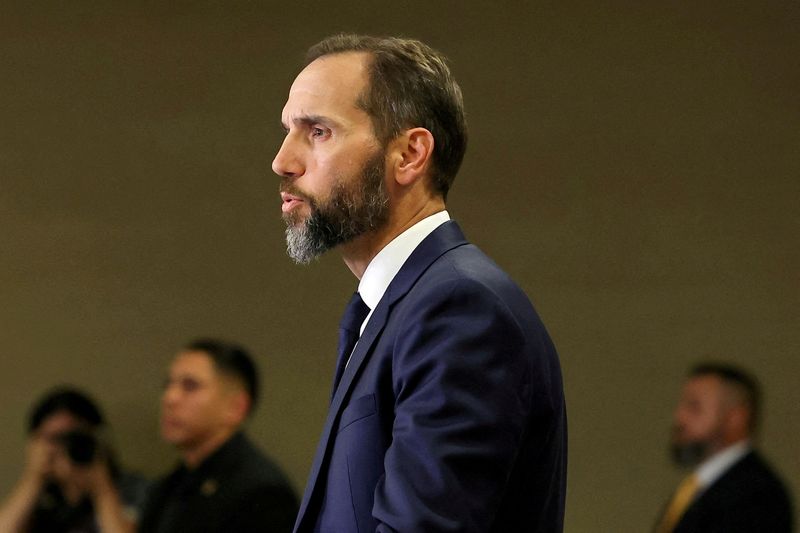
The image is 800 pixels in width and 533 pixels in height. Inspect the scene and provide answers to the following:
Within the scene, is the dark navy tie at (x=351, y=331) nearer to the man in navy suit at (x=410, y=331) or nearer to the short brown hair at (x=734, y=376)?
the man in navy suit at (x=410, y=331)

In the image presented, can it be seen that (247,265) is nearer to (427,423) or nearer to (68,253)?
(68,253)

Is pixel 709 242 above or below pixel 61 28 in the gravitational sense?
A: below

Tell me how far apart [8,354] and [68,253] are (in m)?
0.44

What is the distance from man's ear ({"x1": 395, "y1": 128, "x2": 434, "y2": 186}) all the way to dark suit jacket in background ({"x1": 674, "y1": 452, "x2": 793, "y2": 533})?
2.81 meters

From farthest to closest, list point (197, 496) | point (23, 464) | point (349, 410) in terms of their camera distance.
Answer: point (23, 464) → point (197, 496) → point (349, 410)

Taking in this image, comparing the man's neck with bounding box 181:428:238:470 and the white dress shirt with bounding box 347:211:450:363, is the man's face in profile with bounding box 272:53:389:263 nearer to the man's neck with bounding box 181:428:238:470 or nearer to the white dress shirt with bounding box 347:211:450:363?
the white dress shirt with bounding box 347:211:450:363

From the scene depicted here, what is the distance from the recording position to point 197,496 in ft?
12.9

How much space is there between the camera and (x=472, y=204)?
4730 millimetres

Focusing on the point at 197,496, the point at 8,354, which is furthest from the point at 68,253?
the point at 197,496

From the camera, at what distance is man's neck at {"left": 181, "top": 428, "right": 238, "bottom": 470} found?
391 cm

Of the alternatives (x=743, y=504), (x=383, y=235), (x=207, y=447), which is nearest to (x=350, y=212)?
(x=383, y=235)

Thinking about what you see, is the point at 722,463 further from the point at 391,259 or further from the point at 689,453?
the point at 391,259

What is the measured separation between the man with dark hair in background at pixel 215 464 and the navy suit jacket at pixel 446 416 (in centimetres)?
242

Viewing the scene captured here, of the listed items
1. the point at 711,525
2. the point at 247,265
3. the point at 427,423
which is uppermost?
the point at 247,265
